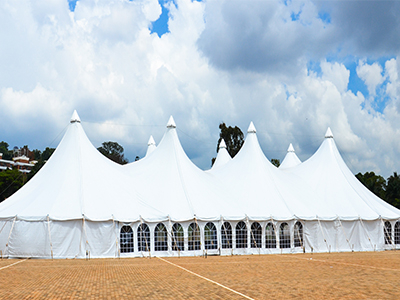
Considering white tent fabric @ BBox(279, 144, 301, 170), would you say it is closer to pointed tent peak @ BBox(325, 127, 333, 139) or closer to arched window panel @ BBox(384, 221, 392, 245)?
pointed tent peak @ BBox(325, 127, 333, 139)

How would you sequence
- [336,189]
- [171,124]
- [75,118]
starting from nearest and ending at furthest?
[75,118] → [171,124] → [336,189]

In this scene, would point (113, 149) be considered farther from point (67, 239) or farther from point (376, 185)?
point (67, 239)

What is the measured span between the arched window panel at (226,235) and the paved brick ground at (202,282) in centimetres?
602

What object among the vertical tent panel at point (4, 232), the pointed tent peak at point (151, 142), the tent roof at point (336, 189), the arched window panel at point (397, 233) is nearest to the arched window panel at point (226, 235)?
the tent roof at point (336, 189)

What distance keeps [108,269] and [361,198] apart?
17471mm

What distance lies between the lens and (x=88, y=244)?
18.5 meters

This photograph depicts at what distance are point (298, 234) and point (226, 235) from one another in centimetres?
422

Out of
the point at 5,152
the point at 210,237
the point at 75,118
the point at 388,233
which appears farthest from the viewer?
the point at 5,152

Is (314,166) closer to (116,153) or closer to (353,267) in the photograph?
(353,267)

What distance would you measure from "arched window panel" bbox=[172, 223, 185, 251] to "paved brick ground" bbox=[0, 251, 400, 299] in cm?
548

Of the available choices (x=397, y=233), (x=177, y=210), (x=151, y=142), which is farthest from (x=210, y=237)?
(x=151, y=142)

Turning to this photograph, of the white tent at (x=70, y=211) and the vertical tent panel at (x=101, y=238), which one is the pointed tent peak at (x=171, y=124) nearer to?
the white tent at (x=70, y=211)

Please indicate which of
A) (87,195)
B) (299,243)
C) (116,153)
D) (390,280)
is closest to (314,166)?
(299,243)

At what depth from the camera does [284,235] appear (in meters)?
21.8
